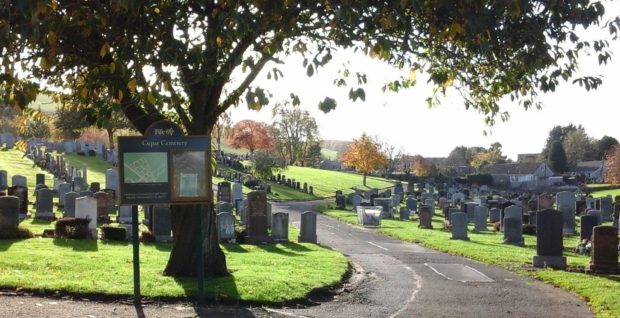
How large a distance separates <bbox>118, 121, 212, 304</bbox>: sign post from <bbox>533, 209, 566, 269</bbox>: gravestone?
10.3m

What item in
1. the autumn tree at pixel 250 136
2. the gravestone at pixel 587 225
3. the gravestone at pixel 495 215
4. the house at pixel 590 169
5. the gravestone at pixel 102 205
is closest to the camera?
the gravestone at pixel 587 225

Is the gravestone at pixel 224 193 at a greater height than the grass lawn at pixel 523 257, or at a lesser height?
greater

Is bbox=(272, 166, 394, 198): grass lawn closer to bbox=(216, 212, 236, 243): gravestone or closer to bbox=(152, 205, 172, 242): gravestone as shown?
bbox=(216, 212, 236, 243): gravestone

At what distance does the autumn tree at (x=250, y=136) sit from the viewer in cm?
9144

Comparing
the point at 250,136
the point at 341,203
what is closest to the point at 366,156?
the point at 250,136

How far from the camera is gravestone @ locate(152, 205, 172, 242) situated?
19.7 meters

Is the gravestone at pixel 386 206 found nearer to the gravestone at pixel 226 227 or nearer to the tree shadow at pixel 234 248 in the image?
the gravestone at pixel 226 227

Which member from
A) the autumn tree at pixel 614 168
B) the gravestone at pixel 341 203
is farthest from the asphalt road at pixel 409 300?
the autumn tree at pixel 614 168

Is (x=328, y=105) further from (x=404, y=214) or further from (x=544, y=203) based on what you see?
(x=404, y=214)

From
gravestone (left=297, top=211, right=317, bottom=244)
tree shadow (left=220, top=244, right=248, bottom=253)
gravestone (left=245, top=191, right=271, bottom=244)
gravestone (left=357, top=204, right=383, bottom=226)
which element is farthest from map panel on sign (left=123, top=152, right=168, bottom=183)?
gravestone (left=357, top=204, right=383, bottom=226)

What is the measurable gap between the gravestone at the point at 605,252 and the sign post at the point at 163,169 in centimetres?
1025

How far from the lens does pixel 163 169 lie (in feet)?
32.8

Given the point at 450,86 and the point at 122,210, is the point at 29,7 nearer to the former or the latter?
the point at 450,86

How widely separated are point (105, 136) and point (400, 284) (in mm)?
78203
